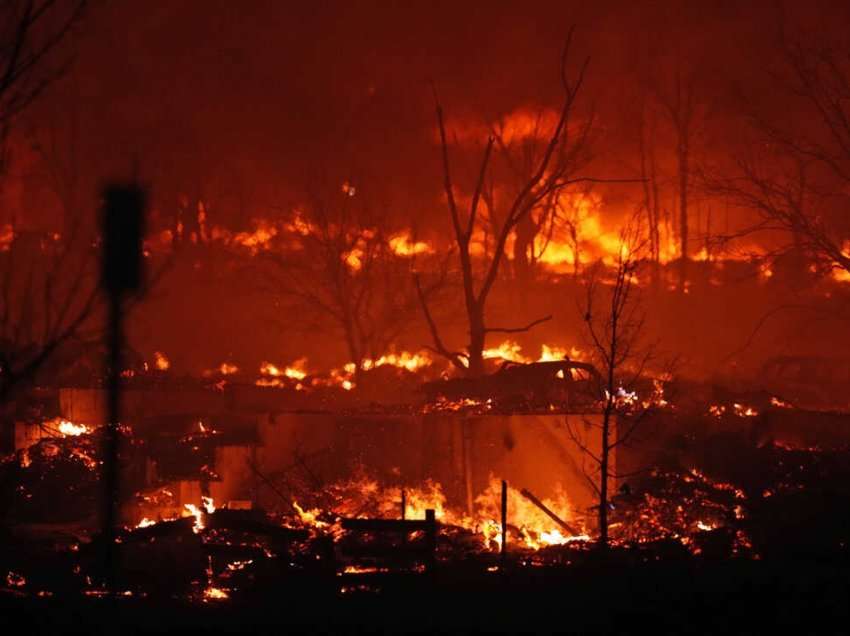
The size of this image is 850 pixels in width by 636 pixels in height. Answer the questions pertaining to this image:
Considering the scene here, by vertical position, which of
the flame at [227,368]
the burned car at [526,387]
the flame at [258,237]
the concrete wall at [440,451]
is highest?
the flame at [258,237]

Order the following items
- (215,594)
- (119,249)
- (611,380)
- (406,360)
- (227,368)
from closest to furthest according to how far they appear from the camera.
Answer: (119,249) → (215,594) → (611,380) → (406,360) → (227,368)

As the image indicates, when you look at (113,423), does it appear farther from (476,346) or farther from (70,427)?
(476,346)

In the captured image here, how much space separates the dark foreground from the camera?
9281mm

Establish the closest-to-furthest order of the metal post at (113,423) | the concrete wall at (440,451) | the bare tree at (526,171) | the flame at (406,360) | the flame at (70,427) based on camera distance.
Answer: the metal post at (113,423) → the concrete wall at (440,451) → the flame at (70,427) → the flame at (406,360) → the bare tree at (526,171)

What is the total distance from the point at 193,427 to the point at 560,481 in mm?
7749

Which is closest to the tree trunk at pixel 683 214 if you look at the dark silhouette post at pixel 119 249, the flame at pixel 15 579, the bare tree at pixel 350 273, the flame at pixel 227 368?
the bare tree at pixel 350 273

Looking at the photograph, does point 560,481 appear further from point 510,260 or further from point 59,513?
point 510,260

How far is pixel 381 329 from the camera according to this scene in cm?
2705

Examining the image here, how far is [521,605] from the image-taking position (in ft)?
33.0

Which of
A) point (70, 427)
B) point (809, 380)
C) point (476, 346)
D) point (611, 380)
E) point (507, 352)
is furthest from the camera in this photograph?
point (507, 352)

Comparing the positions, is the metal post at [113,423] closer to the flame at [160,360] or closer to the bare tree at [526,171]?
the flame at [160,360]

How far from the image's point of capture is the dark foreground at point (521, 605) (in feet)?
30.5

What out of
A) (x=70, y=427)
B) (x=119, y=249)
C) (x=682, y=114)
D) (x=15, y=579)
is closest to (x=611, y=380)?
(x=119, y=249)

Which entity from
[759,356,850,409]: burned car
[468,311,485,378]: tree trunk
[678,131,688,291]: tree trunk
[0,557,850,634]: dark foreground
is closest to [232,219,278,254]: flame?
[468,311,485,378]: tree trunk
